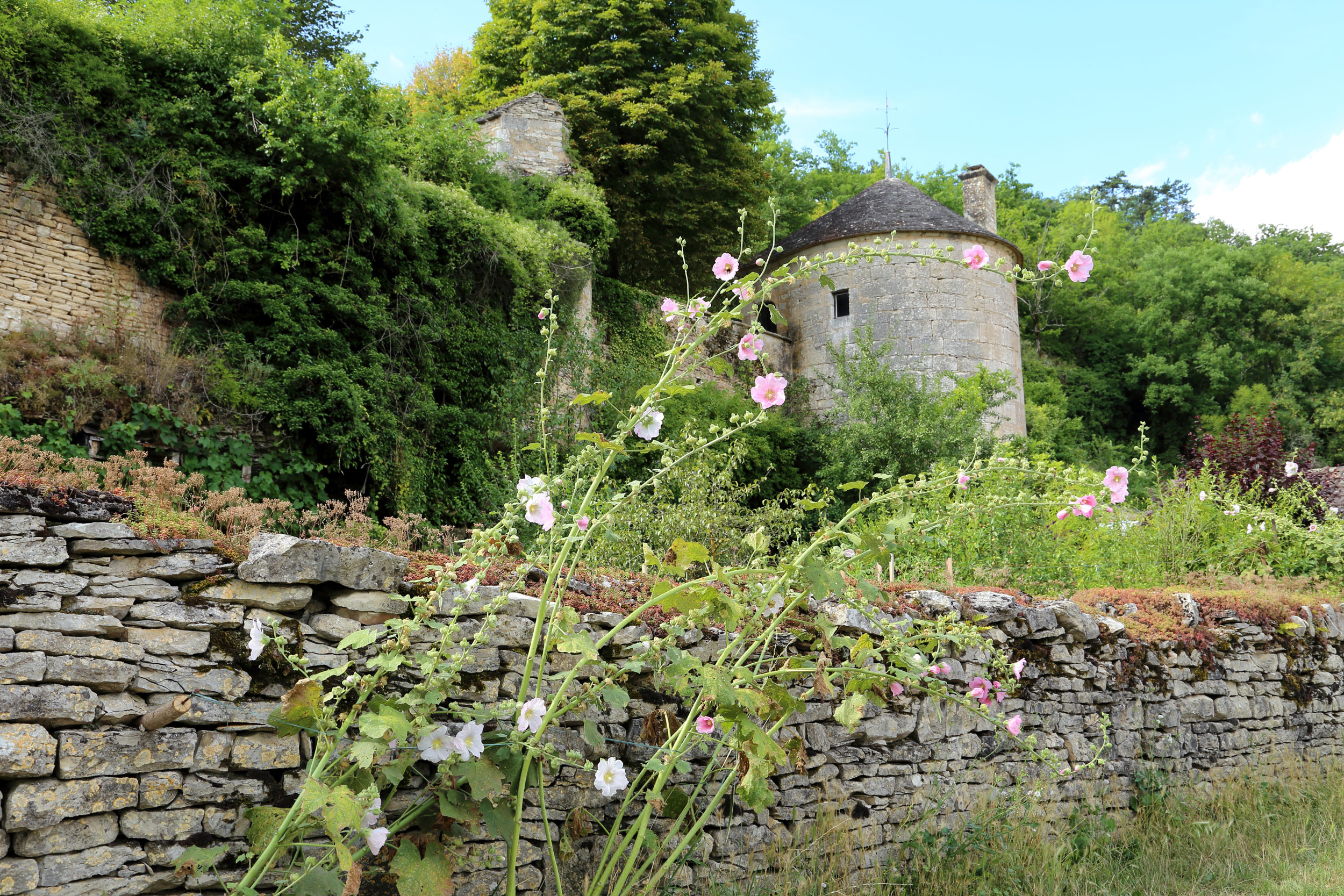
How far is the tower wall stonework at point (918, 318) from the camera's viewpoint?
1723 cm

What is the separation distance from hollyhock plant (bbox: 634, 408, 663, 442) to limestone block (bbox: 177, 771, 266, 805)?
1.63m

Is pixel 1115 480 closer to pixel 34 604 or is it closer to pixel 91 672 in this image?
pixel 91 672

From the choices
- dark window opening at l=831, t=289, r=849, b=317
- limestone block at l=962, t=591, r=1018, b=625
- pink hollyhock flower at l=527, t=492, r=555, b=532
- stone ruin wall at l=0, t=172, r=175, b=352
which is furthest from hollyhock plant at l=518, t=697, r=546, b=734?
dark window opening at l=831, t=289, r=849, b=317

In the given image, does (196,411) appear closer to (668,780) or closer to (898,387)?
(668,780)

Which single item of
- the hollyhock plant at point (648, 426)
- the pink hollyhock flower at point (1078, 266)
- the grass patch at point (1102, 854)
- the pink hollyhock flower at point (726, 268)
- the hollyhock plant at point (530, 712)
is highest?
the pink hollyhock flower at point (726, 268)

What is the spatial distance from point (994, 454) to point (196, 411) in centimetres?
718

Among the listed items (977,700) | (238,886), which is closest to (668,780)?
(977,700)

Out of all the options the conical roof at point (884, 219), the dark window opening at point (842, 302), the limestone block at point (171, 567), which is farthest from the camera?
the dark window opening at point (842, 302)

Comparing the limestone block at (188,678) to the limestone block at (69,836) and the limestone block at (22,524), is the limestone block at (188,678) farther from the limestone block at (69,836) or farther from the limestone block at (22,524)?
the limestone block at (22,524)

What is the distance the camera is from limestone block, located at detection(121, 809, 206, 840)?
257 centimetres

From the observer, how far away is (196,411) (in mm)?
7992

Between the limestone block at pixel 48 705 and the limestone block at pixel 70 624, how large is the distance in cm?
18

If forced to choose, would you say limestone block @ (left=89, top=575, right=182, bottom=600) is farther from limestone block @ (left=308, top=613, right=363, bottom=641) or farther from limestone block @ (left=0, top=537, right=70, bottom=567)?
limestone block @ (left=308, top=613, right=363, bottom=641)

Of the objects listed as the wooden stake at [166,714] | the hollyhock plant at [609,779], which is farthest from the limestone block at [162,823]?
the hollyhock plant at [609,779]
